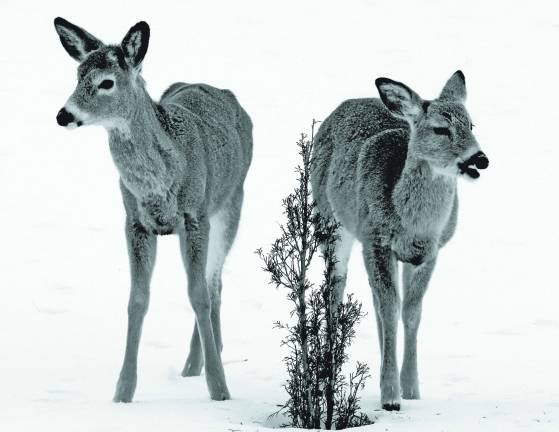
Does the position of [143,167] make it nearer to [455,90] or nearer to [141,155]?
[141,155]

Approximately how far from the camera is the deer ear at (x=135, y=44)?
28.3 feet

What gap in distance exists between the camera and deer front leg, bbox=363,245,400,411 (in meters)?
8.52

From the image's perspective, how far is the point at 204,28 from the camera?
75.1 feet

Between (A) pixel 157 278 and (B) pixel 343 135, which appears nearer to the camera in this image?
(B) pixel 343 135

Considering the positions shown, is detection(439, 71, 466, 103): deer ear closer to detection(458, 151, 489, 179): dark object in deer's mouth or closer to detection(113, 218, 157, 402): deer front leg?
detection(458, 151, 489, 179): dark object in deer's mouth

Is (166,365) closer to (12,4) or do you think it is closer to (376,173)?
(376,173)

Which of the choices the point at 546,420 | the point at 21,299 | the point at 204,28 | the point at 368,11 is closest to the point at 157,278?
the point at 21,299

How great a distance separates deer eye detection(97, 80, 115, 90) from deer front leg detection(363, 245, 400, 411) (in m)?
2.18

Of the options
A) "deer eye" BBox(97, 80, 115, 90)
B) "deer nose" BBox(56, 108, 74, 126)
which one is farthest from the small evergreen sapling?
"deer nose" BBox(56, 108, 74, 126)

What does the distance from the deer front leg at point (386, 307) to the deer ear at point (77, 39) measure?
8.08ft

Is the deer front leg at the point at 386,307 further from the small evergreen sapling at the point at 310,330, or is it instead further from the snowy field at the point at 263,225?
the small evergreen sapling at the point at 310,330

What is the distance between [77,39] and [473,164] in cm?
295

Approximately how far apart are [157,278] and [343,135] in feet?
12.4

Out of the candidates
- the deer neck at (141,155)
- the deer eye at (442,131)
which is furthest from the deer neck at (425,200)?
the deer neck at (141,155)
